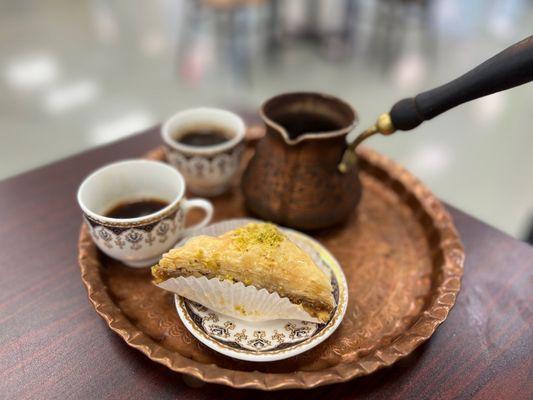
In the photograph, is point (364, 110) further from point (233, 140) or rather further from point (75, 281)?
point (75, 281)

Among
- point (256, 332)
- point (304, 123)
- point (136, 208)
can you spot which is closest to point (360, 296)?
point (256, 332)

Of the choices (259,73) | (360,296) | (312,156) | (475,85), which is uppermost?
(475,85)

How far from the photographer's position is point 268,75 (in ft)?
12.6

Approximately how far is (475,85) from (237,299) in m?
0.62

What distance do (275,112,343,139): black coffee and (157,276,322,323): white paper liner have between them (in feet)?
1.59

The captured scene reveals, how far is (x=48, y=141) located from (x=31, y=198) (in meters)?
1.85

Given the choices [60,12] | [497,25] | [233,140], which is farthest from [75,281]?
[497,25]

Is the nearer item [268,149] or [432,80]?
[268,149]

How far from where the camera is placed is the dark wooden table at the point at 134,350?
0.84 m

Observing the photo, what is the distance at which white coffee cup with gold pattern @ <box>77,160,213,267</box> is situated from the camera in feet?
3.16

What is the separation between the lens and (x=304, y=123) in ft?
3.95

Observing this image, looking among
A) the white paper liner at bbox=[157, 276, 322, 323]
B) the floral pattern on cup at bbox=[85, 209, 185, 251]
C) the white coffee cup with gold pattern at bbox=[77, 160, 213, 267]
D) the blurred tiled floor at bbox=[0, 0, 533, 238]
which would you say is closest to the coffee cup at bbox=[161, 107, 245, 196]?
the white coffee cup with gold pattern at bbox=[77, 160, 213, 267]

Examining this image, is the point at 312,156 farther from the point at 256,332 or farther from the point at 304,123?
the point at 256,332

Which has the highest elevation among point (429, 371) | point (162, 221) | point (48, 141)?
point (162, 221)
